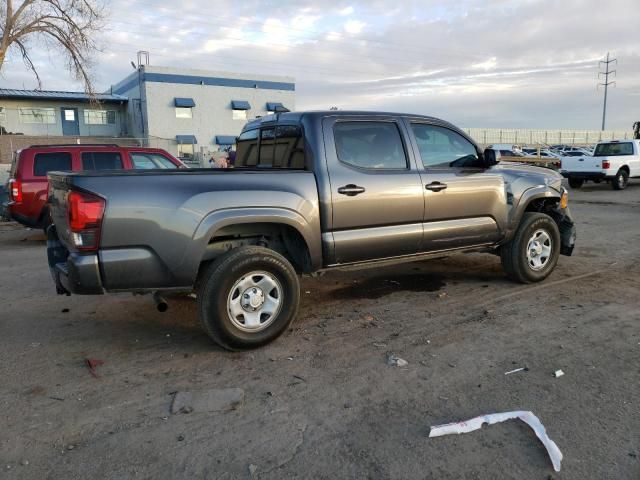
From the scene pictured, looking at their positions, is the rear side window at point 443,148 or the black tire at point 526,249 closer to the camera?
the rear side window at point 443,148

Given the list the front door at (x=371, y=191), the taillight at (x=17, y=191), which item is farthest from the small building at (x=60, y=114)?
the front door at (x=371, y=191)

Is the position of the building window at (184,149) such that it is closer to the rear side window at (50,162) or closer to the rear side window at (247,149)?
the rear side window at (50,162)

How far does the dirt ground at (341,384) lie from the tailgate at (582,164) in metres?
14.9

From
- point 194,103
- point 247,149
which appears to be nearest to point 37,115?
point 194,103

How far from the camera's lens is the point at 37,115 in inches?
1313

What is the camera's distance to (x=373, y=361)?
13.1 ft

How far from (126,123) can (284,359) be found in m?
35.4

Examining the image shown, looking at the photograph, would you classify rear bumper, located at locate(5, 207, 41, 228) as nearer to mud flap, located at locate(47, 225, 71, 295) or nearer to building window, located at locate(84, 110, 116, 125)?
mud flap, located at locate(47, 225, 71, 295)

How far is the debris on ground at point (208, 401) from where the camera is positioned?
332cm

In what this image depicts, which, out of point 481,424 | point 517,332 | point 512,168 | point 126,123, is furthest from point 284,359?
point 126,123

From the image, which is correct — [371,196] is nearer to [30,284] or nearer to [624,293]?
[624,293]

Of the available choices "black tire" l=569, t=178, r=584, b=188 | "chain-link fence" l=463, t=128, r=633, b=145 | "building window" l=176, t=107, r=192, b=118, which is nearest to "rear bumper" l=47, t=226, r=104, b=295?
"black tire" l=569, t=178, r=584, b=188

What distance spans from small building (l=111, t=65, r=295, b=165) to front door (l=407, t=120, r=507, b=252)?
27.4m

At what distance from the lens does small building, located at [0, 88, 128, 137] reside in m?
32.3
